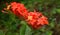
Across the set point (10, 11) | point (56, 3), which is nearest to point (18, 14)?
point (10, 11)

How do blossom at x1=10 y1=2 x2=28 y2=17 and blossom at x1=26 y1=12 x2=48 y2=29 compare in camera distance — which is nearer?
blossom at x1=26 y1=12 x2=48 y2=29

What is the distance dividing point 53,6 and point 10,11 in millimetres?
1308

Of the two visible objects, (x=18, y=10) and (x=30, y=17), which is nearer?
(x=30, y=17)

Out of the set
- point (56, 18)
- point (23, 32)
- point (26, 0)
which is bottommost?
point (56, 18)

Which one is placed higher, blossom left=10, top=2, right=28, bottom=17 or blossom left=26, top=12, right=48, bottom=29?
blossom left=10, top=2, right=28, bottom=17

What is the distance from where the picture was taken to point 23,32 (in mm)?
942

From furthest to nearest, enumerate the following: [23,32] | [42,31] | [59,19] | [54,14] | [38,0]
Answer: [38,0]
[54,14]
[59,19]
[42,31]
[23,32]

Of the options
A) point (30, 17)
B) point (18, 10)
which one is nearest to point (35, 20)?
point (30, 17)

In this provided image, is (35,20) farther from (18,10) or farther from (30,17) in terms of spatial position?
(18,10)

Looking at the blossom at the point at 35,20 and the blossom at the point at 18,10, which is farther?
the blossom at the point at 18,10

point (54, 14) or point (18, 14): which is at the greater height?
point (18, 14)

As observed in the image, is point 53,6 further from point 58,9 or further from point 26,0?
point 26,0

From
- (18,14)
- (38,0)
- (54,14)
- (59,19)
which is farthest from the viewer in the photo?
(38,0)

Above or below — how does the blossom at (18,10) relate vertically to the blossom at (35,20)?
above
